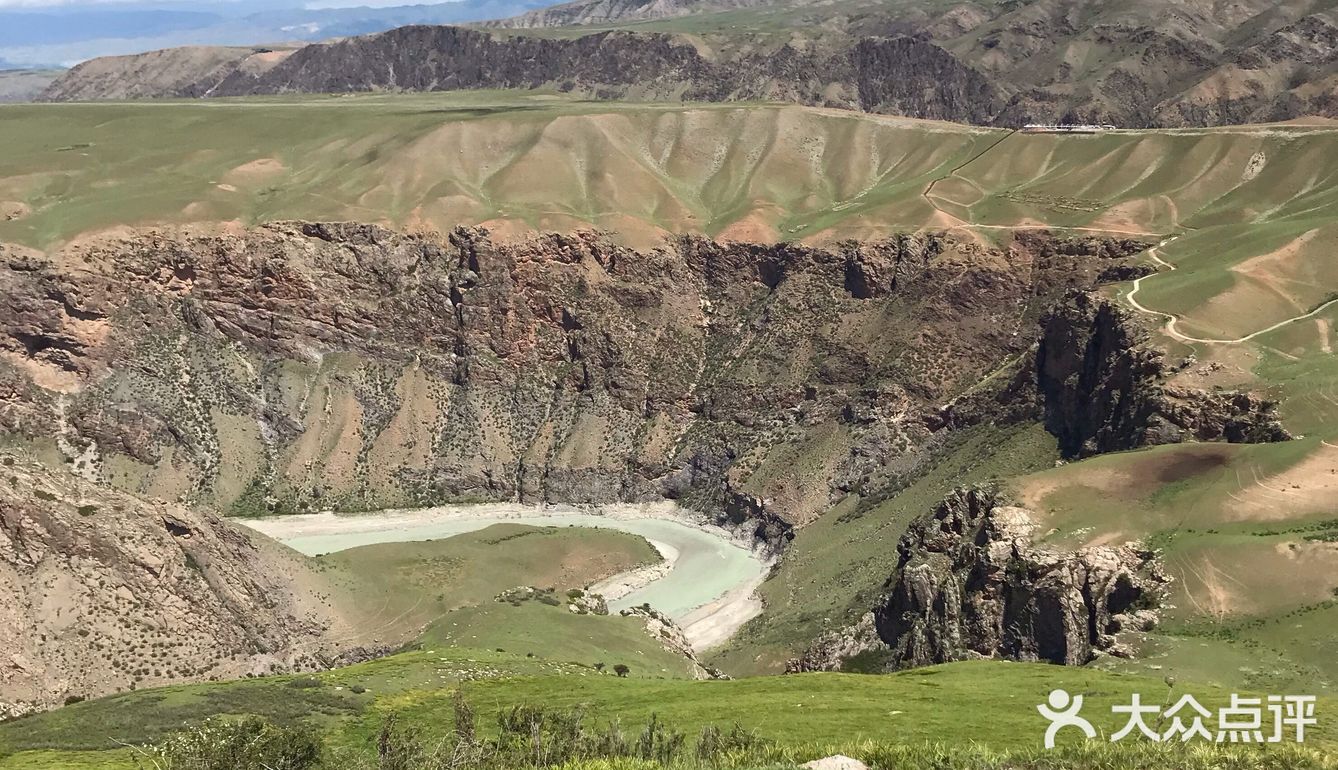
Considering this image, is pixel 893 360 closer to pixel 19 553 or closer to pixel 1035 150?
pixel 1035 150

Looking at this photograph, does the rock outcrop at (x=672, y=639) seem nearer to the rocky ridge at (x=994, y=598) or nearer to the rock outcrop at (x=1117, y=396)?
the rocky ridge at (x=994, y=598)

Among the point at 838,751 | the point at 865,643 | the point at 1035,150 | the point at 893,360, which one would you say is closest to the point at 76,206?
the point at 893,360

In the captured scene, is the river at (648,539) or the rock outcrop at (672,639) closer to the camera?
the rock outcrop at (672,639)

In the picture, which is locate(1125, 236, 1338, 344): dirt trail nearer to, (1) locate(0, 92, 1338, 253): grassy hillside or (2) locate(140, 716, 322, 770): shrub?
(1) locate(0, 92, 1338, 253): grassy hillside

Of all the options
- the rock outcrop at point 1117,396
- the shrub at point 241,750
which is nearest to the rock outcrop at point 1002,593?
the rock outcrop at point 1117,396

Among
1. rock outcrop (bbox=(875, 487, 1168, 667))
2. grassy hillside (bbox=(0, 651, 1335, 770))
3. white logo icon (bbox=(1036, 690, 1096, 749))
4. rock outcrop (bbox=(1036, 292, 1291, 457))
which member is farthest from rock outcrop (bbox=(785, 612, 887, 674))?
white logo icon (bbox=(1036, 690, 1096, 749))

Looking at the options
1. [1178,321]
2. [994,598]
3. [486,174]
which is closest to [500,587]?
[994,598]
